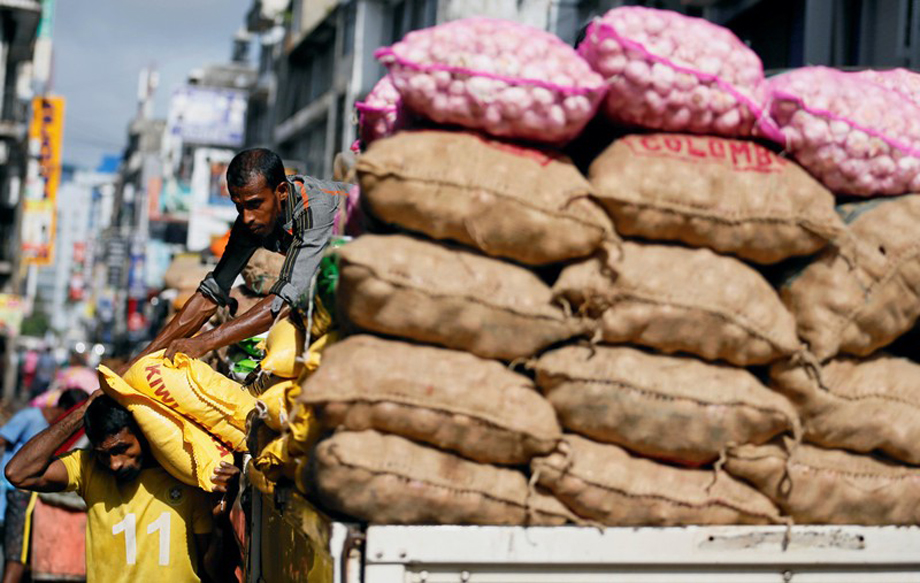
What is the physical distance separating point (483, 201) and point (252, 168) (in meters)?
2.10

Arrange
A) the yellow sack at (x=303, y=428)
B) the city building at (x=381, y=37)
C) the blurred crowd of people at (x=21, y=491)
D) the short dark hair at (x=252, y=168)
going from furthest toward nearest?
1. the city building at (x=381, y=37)
2. the blurred crowd of people at (x=21, y=491)
3. the short dark hair at (x=252, y=168)
4. the yellow sack at (x=303, y=428)

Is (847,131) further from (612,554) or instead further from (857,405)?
(612,554)

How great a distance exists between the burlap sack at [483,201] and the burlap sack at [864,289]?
581mm

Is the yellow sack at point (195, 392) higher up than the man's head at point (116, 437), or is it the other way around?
the yellow sack at point (195, 392)

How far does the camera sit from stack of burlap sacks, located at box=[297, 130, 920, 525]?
3010 millimetres

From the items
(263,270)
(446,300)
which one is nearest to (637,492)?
(446,300)

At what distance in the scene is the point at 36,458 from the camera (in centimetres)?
525

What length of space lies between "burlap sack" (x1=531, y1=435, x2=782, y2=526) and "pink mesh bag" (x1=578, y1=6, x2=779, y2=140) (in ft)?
3.01

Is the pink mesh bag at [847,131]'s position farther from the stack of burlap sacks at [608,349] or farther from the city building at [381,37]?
the city building at [381,37]

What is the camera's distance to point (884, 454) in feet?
10.9

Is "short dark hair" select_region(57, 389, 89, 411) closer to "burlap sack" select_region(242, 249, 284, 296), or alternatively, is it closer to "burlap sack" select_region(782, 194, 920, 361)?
"burlap sack" select_region(242, 249, 284, 296)

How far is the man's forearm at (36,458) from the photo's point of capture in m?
5.23

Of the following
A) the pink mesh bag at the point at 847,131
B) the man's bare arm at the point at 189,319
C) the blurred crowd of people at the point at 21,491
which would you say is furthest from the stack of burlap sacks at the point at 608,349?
the blurred crowd of people at the point at 21,491

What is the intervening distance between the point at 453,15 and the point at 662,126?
2077cm
